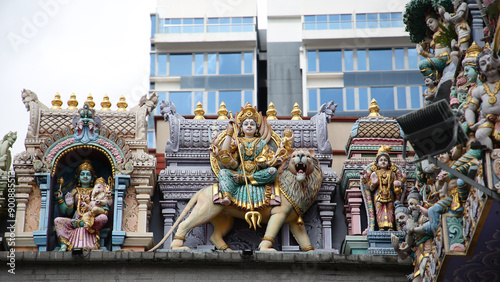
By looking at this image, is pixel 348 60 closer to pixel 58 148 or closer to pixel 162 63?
pixel 162 63

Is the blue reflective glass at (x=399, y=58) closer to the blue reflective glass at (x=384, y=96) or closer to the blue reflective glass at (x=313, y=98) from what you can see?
the blue reflective glass at (x=384, y=96)

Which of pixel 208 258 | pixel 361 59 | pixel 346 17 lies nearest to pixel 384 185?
pixel 208 258

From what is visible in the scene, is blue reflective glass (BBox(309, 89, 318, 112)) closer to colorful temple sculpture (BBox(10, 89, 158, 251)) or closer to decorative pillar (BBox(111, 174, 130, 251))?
colorful temple sculpture (BBox(10, 89, 158, 251))

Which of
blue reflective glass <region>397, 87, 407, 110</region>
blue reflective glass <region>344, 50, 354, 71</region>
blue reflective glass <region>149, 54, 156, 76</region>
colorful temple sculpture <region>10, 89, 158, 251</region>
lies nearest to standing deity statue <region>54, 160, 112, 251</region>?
colorful temple sculpture <region>10, 89, 158, 251</region>

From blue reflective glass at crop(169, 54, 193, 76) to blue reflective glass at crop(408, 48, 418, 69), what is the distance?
32.6 feet

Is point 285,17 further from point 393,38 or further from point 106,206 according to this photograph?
point 106,206

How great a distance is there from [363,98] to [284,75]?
4.36 metres

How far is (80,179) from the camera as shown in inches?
1185

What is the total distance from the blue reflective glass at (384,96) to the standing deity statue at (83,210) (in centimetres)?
2331

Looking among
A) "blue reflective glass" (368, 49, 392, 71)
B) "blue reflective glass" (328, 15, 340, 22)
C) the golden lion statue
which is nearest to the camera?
the golden lion statue

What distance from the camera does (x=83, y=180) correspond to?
3005 centimetres

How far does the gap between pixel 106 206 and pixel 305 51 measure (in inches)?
1019

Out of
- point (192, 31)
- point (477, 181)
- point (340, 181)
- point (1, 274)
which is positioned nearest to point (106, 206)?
point (1, 274)

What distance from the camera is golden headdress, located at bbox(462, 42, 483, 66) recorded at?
24484 mm
